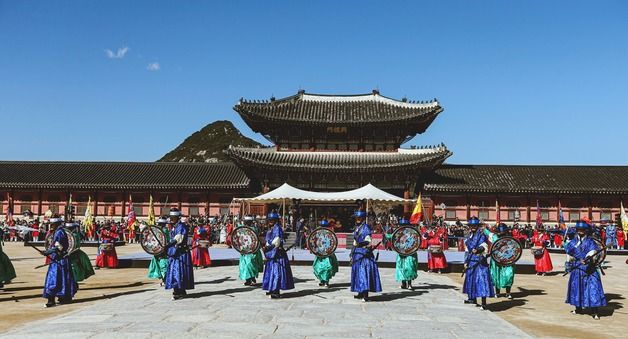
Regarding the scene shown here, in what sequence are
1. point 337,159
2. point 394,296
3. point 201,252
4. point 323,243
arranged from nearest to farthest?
1. point 394,296
2. point 323,243
3. point 201,252
4. point 337,159

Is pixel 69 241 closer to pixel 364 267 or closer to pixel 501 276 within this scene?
pixel 364 267

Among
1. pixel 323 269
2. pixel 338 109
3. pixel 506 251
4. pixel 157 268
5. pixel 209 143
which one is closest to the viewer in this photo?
pixel 506 251

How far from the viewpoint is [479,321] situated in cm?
851

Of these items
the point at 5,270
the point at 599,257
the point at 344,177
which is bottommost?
the point at 5,270

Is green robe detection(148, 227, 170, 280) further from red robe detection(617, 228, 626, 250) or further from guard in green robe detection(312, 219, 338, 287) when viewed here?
red robe detection(617, 228, 626, 250)

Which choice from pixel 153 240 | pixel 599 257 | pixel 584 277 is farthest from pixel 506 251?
pixel 153 240

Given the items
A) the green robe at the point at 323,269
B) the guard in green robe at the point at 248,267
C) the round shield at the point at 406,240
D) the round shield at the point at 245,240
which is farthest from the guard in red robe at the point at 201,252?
the round shield at the point at 406,240

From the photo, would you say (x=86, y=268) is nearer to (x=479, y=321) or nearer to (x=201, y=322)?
(x=201, y=322)

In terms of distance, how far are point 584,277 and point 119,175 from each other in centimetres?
3282

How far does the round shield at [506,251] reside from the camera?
10281 millimetres

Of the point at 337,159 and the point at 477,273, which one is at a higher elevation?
the point at 337,159

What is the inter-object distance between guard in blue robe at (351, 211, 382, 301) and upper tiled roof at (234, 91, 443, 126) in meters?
23.2

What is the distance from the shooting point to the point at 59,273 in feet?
32.2

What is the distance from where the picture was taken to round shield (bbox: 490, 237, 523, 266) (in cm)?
1028
